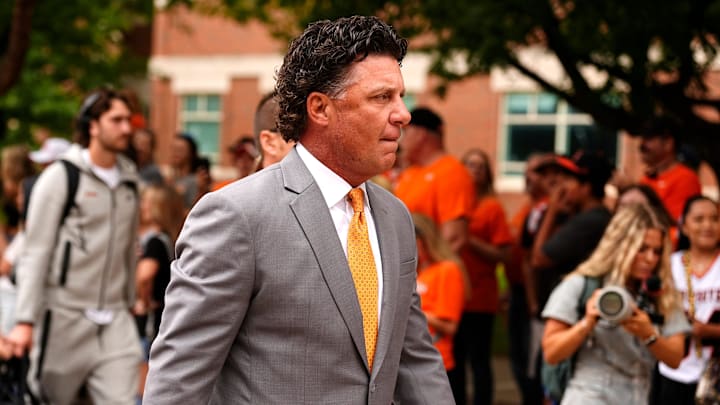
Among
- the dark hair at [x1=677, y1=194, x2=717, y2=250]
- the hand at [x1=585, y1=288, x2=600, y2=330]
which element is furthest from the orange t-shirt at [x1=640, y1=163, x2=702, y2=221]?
the hand at [x1=585, y1=288, x2=600, y2=330]

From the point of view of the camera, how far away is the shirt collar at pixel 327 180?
3.36 m

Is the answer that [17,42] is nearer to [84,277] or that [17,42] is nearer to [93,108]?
[93,108]

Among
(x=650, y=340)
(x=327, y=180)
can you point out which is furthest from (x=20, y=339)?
(x=327, y=180)

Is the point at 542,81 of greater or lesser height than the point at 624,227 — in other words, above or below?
above

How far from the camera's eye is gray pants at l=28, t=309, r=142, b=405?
6875mm

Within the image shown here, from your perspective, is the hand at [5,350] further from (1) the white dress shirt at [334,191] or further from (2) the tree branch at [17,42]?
(2) the tree branch at [17,42]

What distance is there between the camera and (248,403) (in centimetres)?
320

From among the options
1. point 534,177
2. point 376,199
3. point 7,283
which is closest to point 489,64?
point 534,177

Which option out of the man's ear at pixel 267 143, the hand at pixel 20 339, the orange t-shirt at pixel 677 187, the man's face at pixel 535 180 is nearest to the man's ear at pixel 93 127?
the hand at pixel 20 339

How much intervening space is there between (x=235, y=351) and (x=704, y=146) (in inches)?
305

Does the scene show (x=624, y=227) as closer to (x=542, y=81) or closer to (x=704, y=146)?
(x=704, y=146)

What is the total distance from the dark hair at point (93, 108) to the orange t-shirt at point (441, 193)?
2069 mm

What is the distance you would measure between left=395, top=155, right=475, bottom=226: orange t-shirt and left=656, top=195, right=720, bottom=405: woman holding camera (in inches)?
63.4

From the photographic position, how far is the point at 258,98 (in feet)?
98.0
